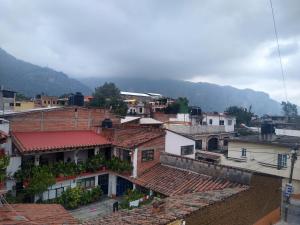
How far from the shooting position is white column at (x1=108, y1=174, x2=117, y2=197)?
27163mm

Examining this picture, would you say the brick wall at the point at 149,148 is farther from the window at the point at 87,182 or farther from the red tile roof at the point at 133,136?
the window at the point at 87,182

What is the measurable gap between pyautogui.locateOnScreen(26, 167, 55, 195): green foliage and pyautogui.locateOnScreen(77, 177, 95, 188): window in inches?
140

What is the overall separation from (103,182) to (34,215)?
13.9m

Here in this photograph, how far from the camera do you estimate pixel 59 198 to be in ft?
76.1

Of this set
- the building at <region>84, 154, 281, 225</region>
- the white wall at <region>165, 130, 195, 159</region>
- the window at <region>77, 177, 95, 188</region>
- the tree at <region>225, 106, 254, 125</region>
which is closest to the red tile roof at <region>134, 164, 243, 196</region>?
the building at <region>84, 154, 281, 225</region>

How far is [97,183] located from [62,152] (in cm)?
419

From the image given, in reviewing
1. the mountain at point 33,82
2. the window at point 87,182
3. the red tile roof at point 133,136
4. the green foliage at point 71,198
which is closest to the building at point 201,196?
the red tile roof at point 133,136

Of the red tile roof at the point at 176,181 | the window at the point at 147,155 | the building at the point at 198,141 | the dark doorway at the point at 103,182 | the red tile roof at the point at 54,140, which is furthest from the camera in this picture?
the building at the point at 198,141

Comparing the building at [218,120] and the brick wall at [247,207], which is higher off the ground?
the building at [218,120]

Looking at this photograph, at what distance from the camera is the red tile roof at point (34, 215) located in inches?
481

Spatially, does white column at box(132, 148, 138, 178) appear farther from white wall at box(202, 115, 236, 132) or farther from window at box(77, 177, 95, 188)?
white wall at box(202, 115, 236, 132)

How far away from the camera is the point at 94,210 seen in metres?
23.0

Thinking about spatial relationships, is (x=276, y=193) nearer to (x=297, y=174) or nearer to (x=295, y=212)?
(x=295, y=212)

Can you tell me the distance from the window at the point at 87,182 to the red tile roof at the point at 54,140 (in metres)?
2.99
